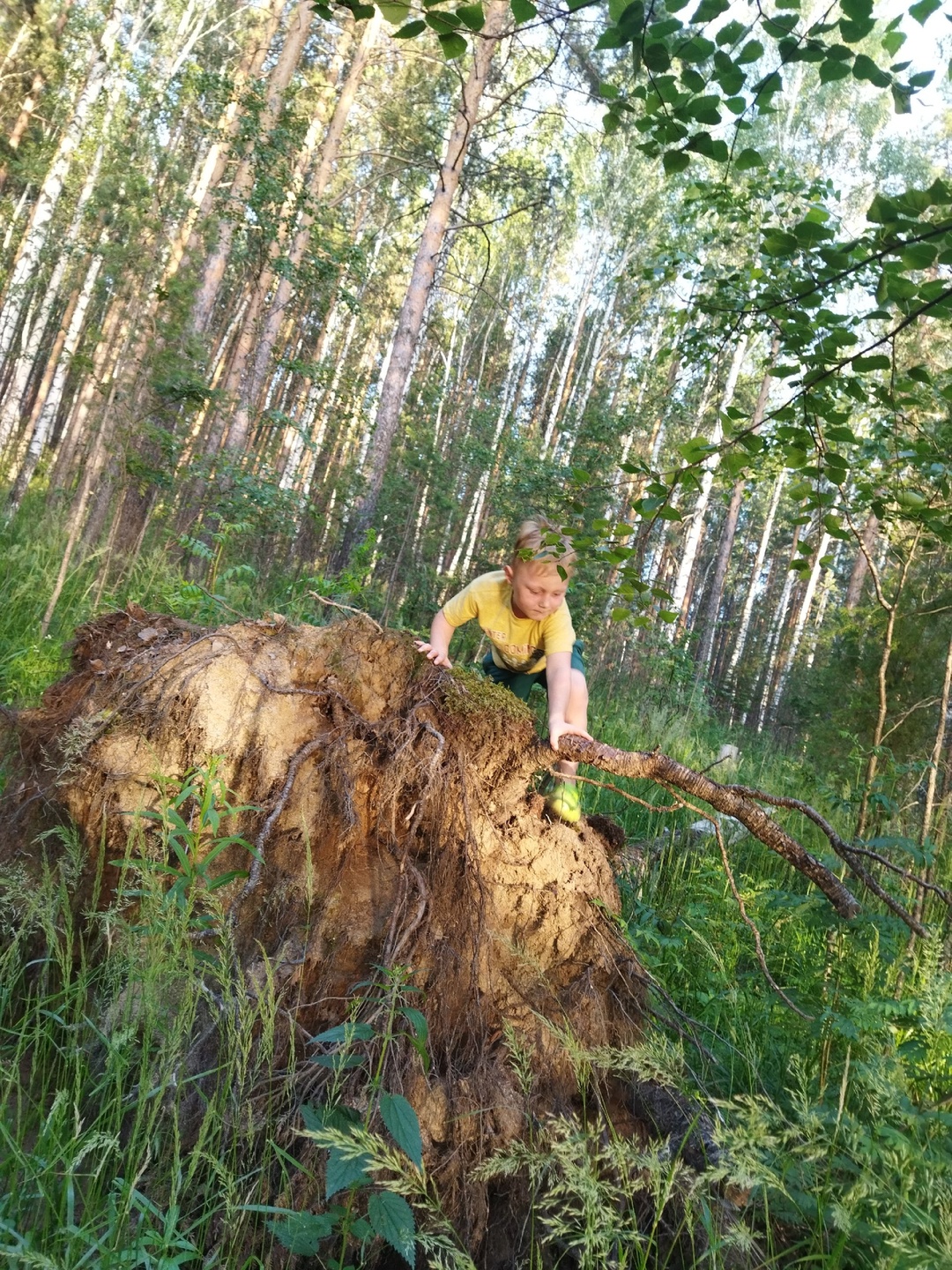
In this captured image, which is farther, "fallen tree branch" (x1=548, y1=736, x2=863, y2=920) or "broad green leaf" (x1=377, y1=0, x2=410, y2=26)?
"fallen tree branch" (x1=548, y1=736, x2=863, y2=920)

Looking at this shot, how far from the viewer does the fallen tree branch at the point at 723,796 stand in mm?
2428

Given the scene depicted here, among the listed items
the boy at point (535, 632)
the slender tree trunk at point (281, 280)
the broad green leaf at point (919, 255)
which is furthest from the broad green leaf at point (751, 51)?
the slender tree trunk at point (281, 280)

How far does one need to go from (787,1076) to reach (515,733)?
140cm

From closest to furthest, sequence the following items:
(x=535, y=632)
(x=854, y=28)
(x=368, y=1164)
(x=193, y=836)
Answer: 1. (x=368, y=1164)
2. (x=854, y=28)
3. (x=193, y=836)
4. (x=535, y=632)

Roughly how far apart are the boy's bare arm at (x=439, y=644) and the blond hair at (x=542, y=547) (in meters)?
0.43

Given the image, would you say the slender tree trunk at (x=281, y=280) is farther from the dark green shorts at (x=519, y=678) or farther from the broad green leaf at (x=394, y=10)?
the broad green leaf at (x=394, y=10)

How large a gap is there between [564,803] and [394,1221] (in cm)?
149

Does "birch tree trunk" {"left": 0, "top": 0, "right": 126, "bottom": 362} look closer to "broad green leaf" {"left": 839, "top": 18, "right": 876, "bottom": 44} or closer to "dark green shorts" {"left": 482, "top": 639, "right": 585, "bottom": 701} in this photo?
"dark green shorts" {"left": 482, "top": 639, "right": 585, "bottom": 701}

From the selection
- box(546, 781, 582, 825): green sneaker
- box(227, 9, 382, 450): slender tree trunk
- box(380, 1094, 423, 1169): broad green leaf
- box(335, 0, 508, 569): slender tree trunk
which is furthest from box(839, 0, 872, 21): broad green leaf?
box(227, 9, 382, 450): slender tree trunk

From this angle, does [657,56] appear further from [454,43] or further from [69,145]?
[69,145]

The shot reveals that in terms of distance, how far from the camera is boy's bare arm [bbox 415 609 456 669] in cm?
280

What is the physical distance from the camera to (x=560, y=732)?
267 cm

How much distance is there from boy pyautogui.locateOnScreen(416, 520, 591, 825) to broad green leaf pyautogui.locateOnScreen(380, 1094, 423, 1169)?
1.29 m

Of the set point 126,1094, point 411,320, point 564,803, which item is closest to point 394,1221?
point 126,1094
